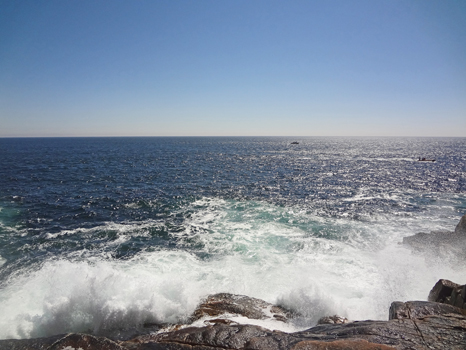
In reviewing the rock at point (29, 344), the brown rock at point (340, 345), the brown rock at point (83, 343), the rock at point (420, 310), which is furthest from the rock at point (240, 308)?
the rock at point (29, 344)

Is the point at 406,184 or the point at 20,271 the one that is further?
the point at 406,184

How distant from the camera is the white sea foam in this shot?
38.6 feet

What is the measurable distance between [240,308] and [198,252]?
302 inches

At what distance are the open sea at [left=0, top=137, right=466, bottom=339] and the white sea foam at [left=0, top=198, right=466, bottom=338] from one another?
0.08m

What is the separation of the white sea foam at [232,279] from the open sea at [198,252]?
76 millimetres

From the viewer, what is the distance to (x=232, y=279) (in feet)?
50.8

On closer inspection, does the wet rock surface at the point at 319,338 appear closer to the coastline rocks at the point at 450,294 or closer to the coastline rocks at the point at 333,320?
the coastline rocks at the point at 450,294

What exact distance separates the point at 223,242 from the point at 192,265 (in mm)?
4451

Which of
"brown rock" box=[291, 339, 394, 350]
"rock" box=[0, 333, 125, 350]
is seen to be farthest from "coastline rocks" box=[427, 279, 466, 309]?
"rock" box=[0, 333, 125, 350]

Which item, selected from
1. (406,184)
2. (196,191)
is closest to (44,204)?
(196,191)

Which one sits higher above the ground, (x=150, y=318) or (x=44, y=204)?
(x=44, y=204)

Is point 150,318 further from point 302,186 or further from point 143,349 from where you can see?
point 302,186

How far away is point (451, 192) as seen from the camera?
124ft

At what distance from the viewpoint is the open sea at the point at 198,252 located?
1224cm
